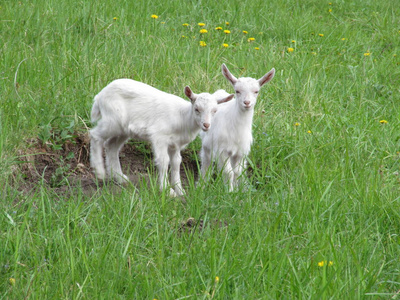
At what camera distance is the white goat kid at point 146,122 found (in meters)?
4.77

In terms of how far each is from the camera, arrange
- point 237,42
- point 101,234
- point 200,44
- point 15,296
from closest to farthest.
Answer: point 15,296 < point 101,234 < point 200,44 < point 237,42

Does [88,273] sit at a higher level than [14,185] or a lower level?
higher

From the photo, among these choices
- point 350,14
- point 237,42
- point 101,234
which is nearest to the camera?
point 101,234

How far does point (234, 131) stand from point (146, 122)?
0.75 metres

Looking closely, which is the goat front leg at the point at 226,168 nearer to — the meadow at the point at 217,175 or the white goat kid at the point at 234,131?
the white goat kid at the point at 234,131

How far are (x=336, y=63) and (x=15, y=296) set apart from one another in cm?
571

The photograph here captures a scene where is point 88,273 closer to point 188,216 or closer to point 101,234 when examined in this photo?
point 101,234

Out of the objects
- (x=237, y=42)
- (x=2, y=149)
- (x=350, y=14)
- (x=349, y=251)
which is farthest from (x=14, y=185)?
(x=350, y=14)

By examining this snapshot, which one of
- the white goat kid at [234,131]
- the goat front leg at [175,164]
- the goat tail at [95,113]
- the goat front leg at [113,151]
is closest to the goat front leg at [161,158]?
the goat front leg at [175,164]

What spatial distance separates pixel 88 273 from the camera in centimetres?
293

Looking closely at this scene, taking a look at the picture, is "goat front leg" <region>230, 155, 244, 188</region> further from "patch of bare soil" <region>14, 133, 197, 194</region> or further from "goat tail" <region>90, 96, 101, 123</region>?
"goat tail" <region>90, 96, 101, 123</region>

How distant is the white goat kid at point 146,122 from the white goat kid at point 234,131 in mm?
148

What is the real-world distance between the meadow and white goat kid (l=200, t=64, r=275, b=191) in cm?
25

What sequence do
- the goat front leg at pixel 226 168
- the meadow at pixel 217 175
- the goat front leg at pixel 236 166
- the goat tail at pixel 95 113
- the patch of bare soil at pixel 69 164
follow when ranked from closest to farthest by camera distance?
1. the meadow at pixel 217 175
2. the patch of bare soil at pixel 69 164
3. the goat front leg at pixel 226 168
4. the goat front leg at pixel 236 166
5. the goat tail at pixel 95 113
